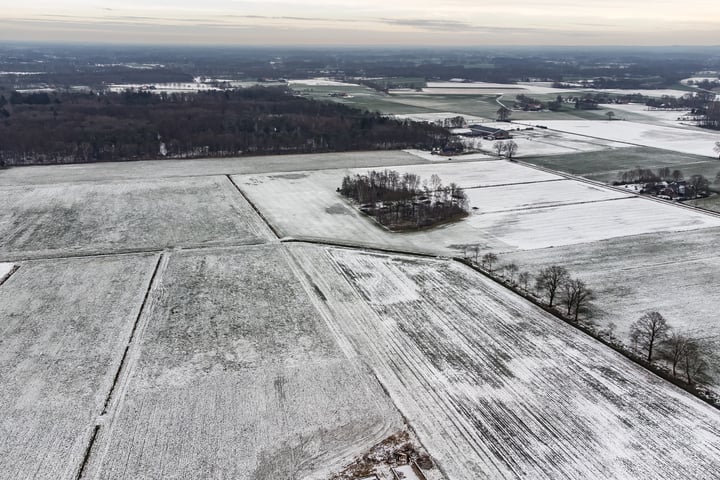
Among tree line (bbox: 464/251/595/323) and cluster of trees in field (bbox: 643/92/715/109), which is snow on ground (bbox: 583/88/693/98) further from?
tree line (bbox: 464/251/595/323)

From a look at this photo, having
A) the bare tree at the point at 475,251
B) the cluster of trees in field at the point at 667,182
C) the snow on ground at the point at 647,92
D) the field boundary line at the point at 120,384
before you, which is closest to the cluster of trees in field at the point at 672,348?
the bare tree at the point at 475,251

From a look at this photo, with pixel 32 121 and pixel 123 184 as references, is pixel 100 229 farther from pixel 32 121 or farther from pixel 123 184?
pixel 32 121

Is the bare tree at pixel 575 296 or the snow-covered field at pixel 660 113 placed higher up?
the snow-covered field at pixel 660 113

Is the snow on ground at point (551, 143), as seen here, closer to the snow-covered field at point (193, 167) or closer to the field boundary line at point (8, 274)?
the snow-covered field at point (193, 167)

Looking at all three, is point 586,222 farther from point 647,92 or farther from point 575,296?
point 647,92

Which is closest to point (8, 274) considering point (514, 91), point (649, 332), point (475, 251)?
point (475, 251)
